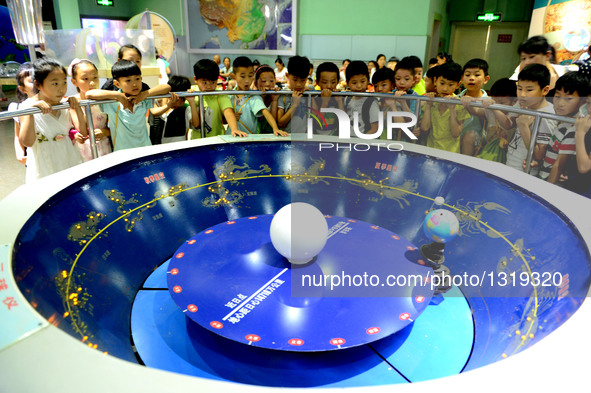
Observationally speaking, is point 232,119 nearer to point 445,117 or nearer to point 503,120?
point 445,117

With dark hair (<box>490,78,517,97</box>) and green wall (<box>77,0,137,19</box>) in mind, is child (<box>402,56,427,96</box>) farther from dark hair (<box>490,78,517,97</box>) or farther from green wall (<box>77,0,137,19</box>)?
green wall (<box>77,0,137,19</box>)

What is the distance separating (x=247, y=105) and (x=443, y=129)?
2469 millimetres

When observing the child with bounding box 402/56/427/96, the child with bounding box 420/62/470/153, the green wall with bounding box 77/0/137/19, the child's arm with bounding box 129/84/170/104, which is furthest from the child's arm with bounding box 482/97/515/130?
the green wall with bounding box 77/0/137/19

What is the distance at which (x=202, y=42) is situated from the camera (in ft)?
53.0

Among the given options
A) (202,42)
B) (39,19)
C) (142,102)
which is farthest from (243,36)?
(142,102)

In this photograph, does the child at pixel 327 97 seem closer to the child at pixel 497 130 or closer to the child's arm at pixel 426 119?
the child's arm at pixel 426 119

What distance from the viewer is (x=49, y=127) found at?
3766 millimetres

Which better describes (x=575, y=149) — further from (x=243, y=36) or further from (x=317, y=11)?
(x=243, y=36)

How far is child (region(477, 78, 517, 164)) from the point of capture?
4203mm

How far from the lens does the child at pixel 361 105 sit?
4891 millimetres

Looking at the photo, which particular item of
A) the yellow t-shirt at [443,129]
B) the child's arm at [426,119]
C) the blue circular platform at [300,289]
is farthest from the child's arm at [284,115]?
the blue circular platform at [300,289]

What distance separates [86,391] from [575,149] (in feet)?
13.0

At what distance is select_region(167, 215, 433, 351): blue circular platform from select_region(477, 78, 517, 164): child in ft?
6.11

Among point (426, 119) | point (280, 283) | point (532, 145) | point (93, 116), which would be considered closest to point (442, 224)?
point (280, 283)
